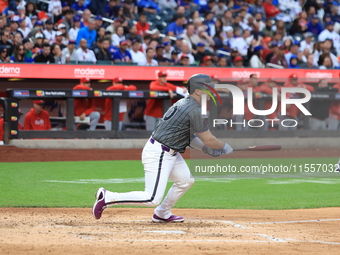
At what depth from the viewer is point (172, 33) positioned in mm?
18719

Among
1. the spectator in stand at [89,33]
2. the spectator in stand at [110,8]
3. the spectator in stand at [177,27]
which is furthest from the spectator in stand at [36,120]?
the spectator in stand at [177,27]

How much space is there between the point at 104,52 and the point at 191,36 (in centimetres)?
346

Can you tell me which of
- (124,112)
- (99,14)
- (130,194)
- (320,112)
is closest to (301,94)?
(320,112)

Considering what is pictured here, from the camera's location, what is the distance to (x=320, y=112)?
1678 cm

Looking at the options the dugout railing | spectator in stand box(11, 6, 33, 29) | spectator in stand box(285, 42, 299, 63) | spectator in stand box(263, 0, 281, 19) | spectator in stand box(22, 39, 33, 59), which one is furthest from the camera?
spectator in stand box(263, 0, 281, 19)

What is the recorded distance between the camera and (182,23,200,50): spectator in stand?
1833cm

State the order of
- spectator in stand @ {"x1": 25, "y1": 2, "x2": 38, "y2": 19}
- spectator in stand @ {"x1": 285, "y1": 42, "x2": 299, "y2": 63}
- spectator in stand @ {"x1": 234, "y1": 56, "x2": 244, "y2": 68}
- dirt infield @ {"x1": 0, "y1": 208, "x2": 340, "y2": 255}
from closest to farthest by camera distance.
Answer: dirt infield @ {"x1": 0, "y1": 208, "x2": 340, "y2": 255}, spectator in stand @ {"x1": 25, "y1": 2, "x2": 38, "y2": 19}, spectator in stand @ {"x1": 234, "y1": 56, "x2": 244, "y2": 68}, spectator in stand @ {"x1": 285, "y1": 42, "x2": 299, "y2": 63}

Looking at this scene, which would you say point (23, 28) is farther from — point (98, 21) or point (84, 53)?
point (98, 21)

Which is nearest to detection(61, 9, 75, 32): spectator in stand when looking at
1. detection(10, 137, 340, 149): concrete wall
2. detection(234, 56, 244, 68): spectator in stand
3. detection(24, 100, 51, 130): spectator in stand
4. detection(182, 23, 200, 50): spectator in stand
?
detection(24, 100, 51, 130): spectator in stand

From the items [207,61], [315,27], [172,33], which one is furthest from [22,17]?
[315,27]

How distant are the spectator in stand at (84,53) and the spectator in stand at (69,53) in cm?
11

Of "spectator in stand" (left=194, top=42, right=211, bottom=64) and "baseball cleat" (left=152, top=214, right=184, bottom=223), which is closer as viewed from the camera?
"baseball cleat" (left=152, top=214, right=184, bottom=223)

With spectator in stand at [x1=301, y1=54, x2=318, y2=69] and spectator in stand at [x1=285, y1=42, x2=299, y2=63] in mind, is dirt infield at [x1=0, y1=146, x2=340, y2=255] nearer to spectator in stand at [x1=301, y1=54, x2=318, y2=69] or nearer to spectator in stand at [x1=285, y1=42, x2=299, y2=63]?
spectator in stand at [x1=301, y1=54, x2=318, y2=69]

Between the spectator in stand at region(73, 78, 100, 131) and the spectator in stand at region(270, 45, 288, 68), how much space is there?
6.43 meters
